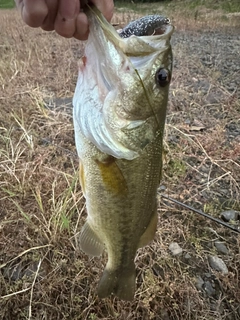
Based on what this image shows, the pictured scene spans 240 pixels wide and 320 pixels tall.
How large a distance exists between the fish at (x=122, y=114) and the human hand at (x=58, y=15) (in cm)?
7

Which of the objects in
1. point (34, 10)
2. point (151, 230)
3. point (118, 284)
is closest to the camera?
point (34, 10)

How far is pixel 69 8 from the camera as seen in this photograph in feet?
4.83

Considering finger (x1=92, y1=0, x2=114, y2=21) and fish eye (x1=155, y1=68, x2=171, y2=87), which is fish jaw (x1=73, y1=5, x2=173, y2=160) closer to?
fish eye (x1=155, y1=68, x2=171, y2=87)

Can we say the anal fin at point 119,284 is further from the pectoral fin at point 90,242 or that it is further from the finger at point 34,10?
the finger at point 34,10

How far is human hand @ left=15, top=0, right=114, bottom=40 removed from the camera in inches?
58.6

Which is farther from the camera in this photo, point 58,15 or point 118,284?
point 118,284

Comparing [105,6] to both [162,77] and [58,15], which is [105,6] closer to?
[58,15]

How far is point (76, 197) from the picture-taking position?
10.1ft

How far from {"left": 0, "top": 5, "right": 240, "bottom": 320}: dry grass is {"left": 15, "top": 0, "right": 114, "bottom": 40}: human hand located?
156 centimetres

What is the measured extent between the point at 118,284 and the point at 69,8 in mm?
1183

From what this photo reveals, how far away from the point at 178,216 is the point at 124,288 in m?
1.52

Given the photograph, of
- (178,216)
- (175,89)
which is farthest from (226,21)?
Result: (178,216)

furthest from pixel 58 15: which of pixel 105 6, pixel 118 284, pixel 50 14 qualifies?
pixel 118 284

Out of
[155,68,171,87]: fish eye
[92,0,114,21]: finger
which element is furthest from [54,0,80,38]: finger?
[155,68,171,87]: fish eye
